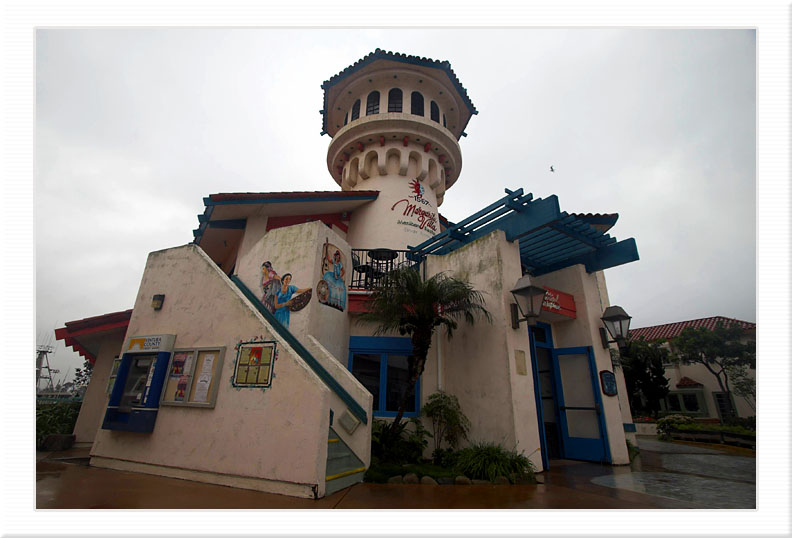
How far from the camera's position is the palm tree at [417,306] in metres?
7.42

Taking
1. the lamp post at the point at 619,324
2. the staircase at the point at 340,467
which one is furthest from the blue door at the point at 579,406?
the staircase at the point at 340,467

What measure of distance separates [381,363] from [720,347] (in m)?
18.8

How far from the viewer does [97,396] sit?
9.99 metres

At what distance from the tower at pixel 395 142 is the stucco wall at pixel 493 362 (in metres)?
4.97

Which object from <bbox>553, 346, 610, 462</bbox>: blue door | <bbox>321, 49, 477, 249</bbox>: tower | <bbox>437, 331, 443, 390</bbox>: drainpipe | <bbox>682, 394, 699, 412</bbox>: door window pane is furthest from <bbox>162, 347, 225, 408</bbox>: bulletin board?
<bbox>682, 394, 699, 412</bbox>: door window pane

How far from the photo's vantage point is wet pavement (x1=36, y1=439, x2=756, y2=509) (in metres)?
4.36

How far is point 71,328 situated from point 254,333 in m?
7.54

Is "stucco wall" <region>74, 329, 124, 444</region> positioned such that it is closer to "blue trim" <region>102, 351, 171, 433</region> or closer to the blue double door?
"blue trim" <region>102, 351, 171, 433</region>

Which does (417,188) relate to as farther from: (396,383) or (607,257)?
(396,383)

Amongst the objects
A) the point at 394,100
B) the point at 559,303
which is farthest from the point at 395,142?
the point at 559,303

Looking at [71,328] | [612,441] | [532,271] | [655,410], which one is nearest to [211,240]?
[71,328]

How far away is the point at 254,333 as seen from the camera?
5984mm

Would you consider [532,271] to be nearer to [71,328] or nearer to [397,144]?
[397,144]

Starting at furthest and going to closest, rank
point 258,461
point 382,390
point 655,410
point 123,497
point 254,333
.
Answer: point 655,410
point 382,390
point 254,333
point 258,461
point 123,497
